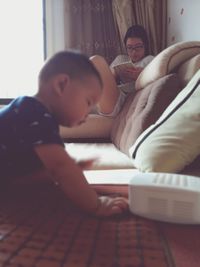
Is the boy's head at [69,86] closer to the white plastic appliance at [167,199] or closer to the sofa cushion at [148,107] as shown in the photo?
the white plastic appliance at [167,199]

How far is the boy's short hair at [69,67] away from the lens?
860 mm

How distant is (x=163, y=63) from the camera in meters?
1.83

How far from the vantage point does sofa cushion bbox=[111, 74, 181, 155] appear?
1.64m

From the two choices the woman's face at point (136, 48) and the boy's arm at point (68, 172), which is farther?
the woman's face at point (136, 48)

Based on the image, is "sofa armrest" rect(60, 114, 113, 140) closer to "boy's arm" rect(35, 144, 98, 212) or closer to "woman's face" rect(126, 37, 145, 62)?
"woman's face" rect(126, 37, 145, 62)

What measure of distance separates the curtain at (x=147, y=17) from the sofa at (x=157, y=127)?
103 cm

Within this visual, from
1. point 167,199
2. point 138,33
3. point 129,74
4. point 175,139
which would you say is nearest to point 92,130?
point 129,74

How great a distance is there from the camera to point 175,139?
1.19 m

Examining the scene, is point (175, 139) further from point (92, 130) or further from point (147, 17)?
point (147, 17)

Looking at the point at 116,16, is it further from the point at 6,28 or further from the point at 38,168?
the point at 38,168

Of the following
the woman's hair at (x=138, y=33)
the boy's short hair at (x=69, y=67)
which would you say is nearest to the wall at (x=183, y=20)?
the woman's hair at (x=138, y=33)

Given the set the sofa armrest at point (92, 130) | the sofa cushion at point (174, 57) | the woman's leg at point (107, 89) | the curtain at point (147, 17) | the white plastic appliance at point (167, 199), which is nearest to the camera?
the white plastic appliance at point (167, 199)

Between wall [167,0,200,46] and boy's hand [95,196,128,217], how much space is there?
174 cm

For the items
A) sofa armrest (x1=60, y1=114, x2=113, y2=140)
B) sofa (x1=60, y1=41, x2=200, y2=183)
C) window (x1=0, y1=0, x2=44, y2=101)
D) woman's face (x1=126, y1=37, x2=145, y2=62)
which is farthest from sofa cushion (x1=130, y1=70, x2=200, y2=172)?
window (x1=0, y1=0, x2=44, y2=101)
